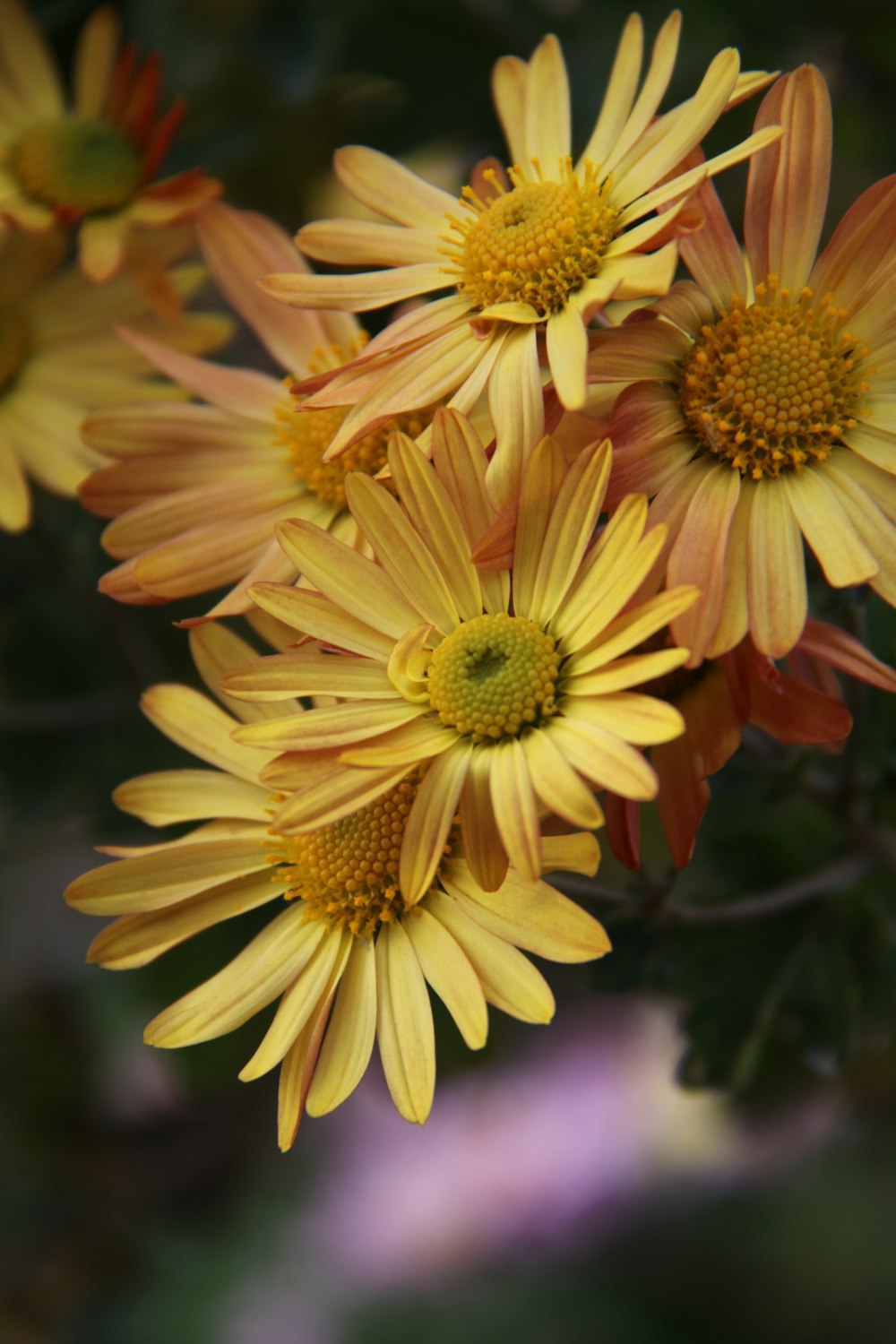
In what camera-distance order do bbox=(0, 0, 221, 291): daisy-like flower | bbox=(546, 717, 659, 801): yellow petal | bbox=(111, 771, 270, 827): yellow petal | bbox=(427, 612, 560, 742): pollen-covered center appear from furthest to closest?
bbox=(0, 0, 221, 291): daisy-like flower < bbox=(111, 771, 270, 827): yellow petal < bbox=(427, 612, 560, 742): pollen-covered center < bbox=(546, 717, 659, 801): yellow petal

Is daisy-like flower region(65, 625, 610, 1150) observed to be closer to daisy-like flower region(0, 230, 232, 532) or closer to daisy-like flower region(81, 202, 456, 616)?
daisy-like flower region(81, 202, 456, 616)

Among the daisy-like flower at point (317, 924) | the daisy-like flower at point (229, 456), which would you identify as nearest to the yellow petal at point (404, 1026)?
the daisy-like flower at point (317, 924)

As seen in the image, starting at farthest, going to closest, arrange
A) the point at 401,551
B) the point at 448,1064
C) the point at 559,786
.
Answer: the point at 448,1064 → the point at 401,551 → the point at 559,786

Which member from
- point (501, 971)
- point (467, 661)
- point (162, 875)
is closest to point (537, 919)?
point (501, 971)

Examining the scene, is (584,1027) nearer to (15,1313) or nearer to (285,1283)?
(285,1283)

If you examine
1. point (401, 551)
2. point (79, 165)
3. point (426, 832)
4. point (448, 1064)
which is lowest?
point (448, 1064)

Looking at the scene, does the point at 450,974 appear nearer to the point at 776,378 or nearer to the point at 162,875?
the point at 162,875

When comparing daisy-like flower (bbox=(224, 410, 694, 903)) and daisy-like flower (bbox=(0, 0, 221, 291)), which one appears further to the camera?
daisy-like flower (bbox=(0, 0, 221, 291))

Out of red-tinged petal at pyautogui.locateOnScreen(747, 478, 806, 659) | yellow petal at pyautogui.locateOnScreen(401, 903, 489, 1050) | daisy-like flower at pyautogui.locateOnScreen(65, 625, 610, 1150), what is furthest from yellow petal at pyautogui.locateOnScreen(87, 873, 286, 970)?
red-tinged petal at pyautogui.locateOnScreen(747, 478, 806, 659)
